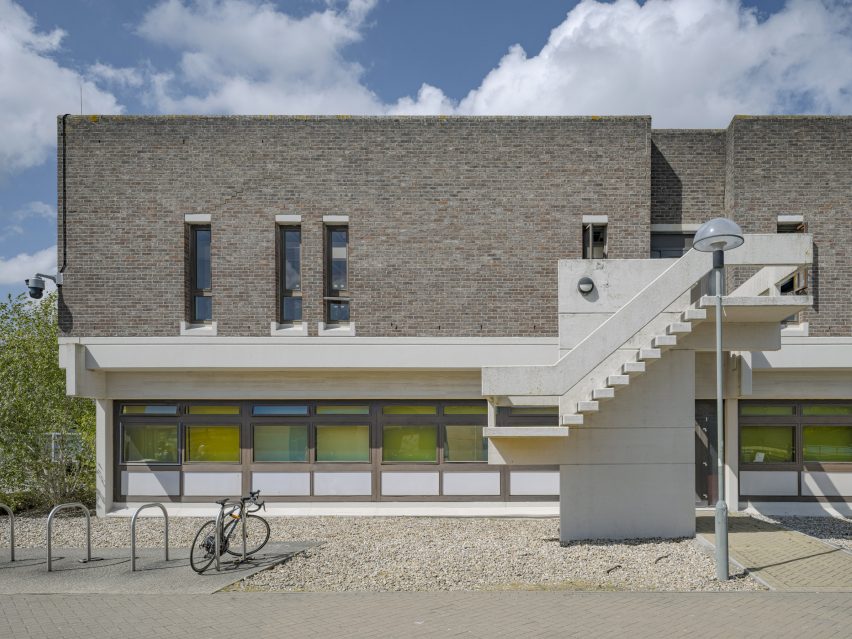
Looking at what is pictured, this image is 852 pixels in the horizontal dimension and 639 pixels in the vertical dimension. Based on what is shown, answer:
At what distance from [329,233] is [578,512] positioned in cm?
746

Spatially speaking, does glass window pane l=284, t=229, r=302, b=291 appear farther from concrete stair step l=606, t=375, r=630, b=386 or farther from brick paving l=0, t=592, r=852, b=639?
brick paving l=0, t=592, r=852, b=639

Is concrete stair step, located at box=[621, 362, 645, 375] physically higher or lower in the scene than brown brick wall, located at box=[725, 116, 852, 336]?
lower

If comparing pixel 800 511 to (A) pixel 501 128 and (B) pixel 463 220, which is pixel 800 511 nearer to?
(B) pixel 463 220

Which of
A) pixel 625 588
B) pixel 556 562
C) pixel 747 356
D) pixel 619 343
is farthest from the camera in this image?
pixel 747 356

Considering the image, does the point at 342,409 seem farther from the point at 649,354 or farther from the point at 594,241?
the point at 649,354

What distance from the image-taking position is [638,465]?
34.4 feet

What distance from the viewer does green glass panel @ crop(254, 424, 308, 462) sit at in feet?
46.0

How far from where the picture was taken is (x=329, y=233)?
1375 centimetres

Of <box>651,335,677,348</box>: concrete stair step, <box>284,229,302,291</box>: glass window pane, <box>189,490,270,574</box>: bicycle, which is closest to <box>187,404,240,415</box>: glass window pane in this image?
<box>284,229,302,291</box>: glass window pane

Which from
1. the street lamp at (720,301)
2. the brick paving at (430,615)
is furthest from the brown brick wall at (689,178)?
the brick paving at (430,615)

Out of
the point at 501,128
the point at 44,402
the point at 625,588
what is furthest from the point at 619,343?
the point at 44,402

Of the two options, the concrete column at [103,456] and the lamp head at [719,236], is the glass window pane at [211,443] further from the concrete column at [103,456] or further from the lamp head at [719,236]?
the lamp head at [719,236]

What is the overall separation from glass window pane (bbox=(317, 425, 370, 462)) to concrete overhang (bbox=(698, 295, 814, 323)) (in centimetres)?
746

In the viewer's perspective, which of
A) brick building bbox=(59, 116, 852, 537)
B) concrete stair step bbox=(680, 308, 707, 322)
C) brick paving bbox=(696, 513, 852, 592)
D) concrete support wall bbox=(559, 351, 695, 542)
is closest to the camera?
brick paving bbox=(696, 513, 852, 592)
